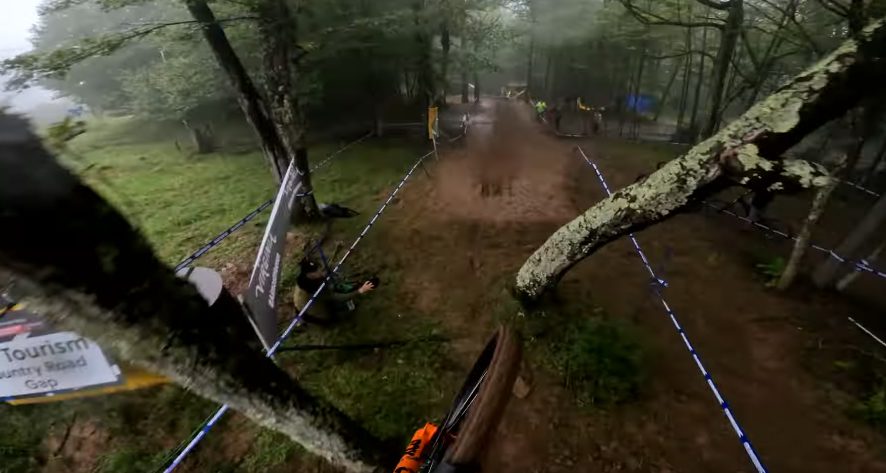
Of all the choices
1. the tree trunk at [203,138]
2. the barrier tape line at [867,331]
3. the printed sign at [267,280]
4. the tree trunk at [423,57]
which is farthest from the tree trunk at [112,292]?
the tree trunk at [203,138]

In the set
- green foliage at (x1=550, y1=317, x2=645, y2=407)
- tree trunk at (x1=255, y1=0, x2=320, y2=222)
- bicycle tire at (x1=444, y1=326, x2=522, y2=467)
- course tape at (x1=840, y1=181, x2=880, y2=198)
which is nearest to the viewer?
bicycle tire at (x1=444, y1=326, x2=522, y2=467)

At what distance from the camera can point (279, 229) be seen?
4.39m

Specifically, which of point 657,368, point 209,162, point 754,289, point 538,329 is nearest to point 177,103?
point 209,162

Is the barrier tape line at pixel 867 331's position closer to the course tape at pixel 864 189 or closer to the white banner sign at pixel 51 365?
the course tape at pixel 864 189

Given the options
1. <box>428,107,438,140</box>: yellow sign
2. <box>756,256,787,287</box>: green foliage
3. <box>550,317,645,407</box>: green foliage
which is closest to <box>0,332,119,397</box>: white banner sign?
<box>550,317,645,407</box>: green foliage

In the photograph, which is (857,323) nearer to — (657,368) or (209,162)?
(657,368)

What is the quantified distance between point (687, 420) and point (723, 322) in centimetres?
251

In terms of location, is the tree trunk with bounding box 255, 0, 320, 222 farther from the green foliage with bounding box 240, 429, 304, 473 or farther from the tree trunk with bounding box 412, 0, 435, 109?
Answer: the tree trunk with bounding box 412, 0, 435, 109

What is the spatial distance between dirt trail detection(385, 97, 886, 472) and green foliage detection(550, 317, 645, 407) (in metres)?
0.21

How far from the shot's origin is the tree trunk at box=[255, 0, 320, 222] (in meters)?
8.26

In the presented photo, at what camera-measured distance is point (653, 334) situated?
253 inches

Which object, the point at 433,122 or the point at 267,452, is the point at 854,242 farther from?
the point at 433,122

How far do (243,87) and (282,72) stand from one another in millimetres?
892

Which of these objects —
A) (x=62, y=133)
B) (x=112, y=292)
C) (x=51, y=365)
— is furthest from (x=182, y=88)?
(x=62, y=133)
